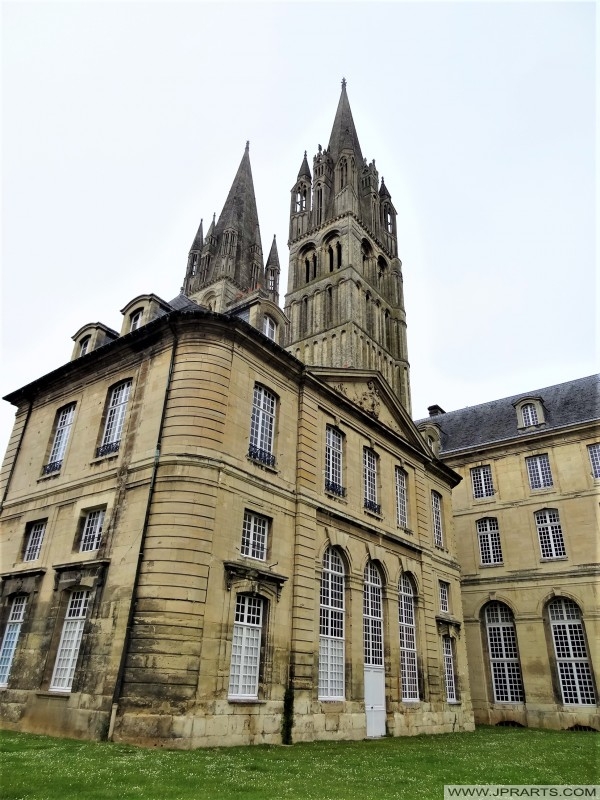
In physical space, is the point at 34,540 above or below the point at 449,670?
above

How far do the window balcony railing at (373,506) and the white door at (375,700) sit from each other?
5161mm

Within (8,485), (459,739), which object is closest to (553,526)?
(459,739)

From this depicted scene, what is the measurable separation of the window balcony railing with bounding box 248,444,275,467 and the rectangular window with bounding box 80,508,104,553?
14.5ft

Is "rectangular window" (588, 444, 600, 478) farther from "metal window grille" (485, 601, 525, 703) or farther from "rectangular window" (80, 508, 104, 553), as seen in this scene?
"rectangular window" (80, 508, 104, 553)

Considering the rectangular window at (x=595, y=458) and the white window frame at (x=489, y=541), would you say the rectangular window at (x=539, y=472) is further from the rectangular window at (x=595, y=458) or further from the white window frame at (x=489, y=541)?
the white window frame at (x=489, y=541)

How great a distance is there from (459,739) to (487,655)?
10.9 m

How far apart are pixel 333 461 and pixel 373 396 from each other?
4.12 m

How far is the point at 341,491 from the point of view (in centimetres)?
1869

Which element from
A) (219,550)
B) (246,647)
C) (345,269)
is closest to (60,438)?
(219,550)

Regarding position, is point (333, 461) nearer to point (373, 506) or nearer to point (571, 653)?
point (373, 506)

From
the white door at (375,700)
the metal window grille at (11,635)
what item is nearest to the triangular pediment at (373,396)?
the white door at (375,700)

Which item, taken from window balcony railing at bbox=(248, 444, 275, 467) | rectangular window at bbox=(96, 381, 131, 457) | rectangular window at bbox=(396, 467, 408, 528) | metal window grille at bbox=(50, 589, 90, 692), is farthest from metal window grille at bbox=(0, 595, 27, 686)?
rectangular window at bbox=(396, 467, 408, 528)

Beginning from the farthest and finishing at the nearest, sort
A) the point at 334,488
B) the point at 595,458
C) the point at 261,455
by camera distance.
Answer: the point at 595,458
the point at 334,488
the point at 261,455

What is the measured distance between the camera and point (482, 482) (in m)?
30.9
